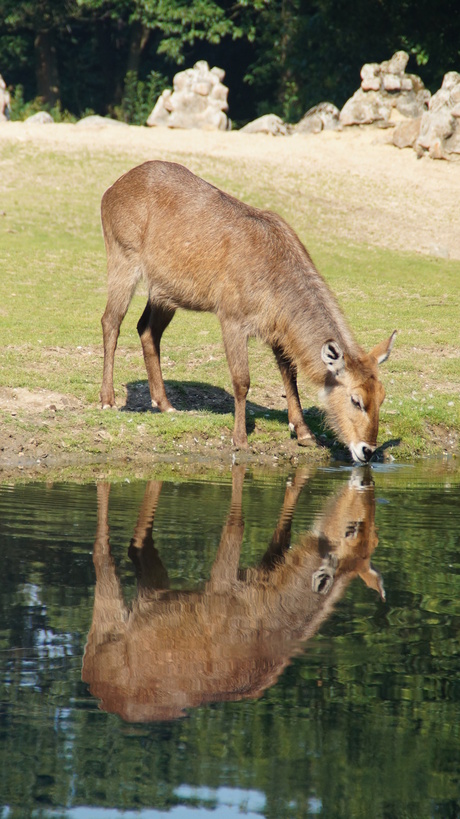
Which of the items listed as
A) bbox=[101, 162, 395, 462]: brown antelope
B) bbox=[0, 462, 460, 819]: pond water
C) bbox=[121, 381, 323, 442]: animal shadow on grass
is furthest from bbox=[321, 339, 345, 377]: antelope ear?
bbox=[0, 462, 460, 819]: pond water

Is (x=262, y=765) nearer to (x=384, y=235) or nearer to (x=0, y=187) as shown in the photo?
(x=384, y=235)

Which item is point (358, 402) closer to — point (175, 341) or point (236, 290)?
point (236, 290)

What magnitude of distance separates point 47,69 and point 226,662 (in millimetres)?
41980

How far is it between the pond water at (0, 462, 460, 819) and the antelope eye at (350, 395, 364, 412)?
1.66m

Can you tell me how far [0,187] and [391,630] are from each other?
2156cm

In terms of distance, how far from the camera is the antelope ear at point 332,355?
27.7 feet

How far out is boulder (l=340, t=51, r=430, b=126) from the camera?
→ 3016cm

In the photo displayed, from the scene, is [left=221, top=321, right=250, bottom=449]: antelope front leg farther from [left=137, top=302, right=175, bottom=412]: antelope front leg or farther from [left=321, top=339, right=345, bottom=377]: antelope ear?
[left=137, top=302, right=175, bottom=412]: antelope front leg

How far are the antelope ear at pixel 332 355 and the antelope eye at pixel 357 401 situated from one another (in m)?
0.29

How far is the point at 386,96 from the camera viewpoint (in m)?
30.4

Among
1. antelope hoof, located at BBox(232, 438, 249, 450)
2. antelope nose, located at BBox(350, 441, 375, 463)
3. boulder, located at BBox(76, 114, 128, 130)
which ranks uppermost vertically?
boulder, located at BBox(76, 114, 128, 130)

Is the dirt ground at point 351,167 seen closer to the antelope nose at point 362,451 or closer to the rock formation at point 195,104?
the rock formation at point 195,104

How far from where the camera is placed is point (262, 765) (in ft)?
10.6

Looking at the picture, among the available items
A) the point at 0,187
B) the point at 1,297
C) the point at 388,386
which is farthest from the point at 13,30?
the point at 388,386
